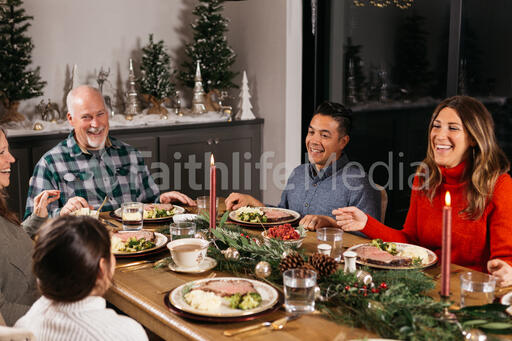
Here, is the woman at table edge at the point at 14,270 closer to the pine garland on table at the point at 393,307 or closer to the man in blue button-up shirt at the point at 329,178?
the pine garland on table at the point at 393,307

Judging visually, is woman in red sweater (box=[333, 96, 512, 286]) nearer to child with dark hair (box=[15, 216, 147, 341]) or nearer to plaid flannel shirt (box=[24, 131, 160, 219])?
child with dark hair (box=[15, 216, 147, 341])

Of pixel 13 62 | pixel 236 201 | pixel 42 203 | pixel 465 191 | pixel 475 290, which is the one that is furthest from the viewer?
pixel 13 62

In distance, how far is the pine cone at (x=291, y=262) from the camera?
1.53 metres

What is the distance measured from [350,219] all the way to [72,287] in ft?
3.74

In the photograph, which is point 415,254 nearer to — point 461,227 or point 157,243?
point 461,227

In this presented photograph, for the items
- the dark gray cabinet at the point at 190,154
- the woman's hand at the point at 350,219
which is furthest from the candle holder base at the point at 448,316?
the dark gray cabinet at the point at 190,154

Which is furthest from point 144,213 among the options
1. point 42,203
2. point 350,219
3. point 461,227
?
point 461,227

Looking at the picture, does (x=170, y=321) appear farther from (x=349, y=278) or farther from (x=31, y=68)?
(x=31, y=68)

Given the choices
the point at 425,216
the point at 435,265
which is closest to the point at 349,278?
the point at 435,265

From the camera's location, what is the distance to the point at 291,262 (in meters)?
1.54

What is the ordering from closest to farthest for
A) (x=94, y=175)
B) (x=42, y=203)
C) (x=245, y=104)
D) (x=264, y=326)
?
(x=264, y=326) → (x=42, y=203) → (x=94, y=175) → (x=245, y=104)

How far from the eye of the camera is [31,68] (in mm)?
3807

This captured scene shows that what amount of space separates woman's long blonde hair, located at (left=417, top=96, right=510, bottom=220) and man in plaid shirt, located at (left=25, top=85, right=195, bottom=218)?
58.6 inches

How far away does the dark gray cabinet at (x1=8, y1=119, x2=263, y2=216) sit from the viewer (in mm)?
3441
